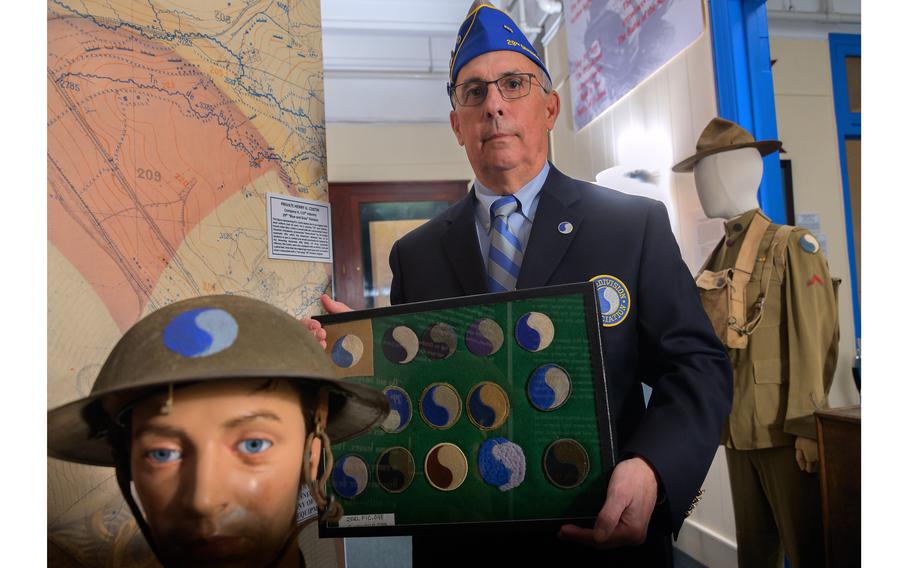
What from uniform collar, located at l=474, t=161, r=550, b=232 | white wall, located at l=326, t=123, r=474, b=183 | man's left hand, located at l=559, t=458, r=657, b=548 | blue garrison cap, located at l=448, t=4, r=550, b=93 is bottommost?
man's left hand, located at l=559, t=458, r=657, b=548

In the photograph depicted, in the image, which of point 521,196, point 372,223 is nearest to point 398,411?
point 521,196

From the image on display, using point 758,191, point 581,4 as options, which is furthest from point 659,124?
point 581,4

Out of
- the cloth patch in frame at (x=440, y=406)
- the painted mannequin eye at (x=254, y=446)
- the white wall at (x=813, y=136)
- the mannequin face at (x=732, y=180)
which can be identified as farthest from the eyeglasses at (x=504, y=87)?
the white wall at (x=813, y=136)

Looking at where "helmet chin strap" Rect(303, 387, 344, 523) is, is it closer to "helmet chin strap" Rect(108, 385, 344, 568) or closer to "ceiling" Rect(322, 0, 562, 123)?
"helmet chin strap" Rect(108, 385, 344, 568)

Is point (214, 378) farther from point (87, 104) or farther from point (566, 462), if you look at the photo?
point (87, 104)

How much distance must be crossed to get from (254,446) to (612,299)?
0.80 m

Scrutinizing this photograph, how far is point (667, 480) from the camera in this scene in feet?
3.57

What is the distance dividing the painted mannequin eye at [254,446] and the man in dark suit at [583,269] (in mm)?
613

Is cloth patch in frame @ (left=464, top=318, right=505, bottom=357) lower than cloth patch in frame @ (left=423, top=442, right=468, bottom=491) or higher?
higher

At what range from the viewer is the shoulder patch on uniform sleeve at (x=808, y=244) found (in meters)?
2.25

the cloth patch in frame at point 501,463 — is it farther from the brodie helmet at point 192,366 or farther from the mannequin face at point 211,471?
the mannequin face at point 211,471

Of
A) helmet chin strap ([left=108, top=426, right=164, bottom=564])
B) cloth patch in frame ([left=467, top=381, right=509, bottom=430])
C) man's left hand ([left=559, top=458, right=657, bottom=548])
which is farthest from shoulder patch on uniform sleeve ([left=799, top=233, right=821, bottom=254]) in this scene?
helmet chin strap ([left=108, top=426, right=164, bottom=564])

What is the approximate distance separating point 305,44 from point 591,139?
2946 millimetres

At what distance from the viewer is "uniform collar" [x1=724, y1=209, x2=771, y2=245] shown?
2414 millimetres
